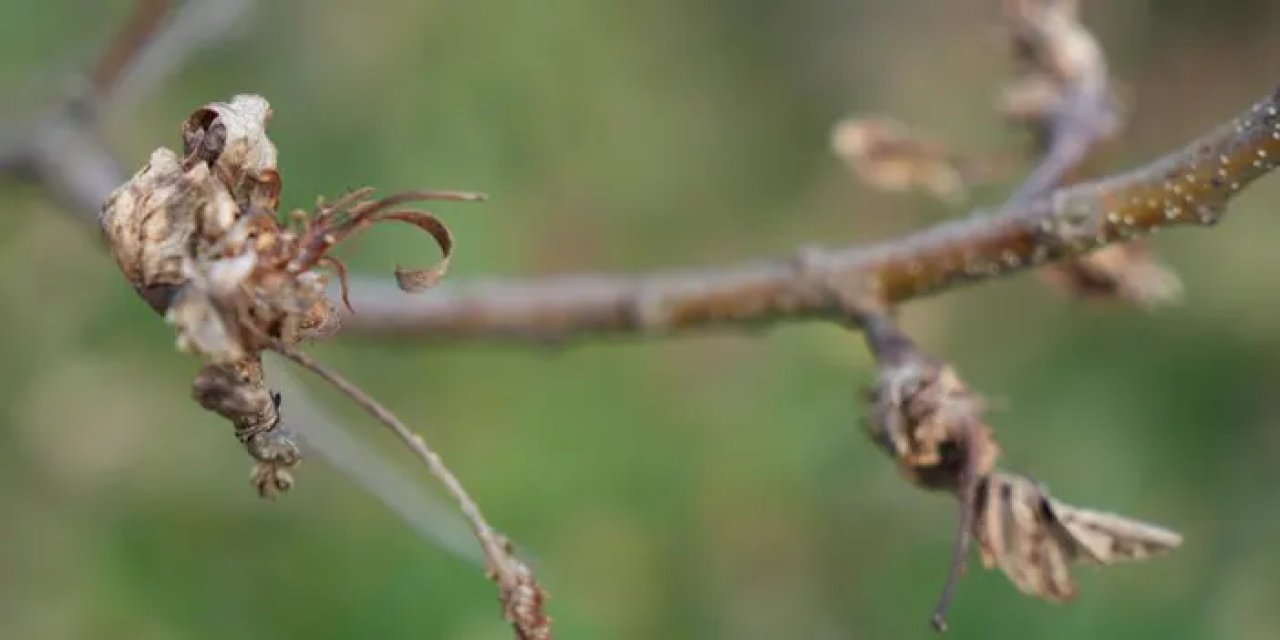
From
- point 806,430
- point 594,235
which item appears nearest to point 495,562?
point 806,430

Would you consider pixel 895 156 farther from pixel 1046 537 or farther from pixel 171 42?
pixel 171 42

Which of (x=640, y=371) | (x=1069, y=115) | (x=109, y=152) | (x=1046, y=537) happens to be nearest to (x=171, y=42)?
(x=109, y=152)

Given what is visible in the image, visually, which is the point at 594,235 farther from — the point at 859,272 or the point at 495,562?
the point at 495,562

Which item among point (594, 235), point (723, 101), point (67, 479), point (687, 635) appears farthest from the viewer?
point (723, 101)

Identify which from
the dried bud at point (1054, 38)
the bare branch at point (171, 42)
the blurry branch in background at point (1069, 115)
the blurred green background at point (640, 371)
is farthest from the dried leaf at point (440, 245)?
the blurred green background at point (640, 371)

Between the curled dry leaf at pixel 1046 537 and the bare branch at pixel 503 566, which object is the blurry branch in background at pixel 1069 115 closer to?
the curled dry leaf at pixel 1046 537

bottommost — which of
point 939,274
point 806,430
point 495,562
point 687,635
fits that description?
point 495,562
